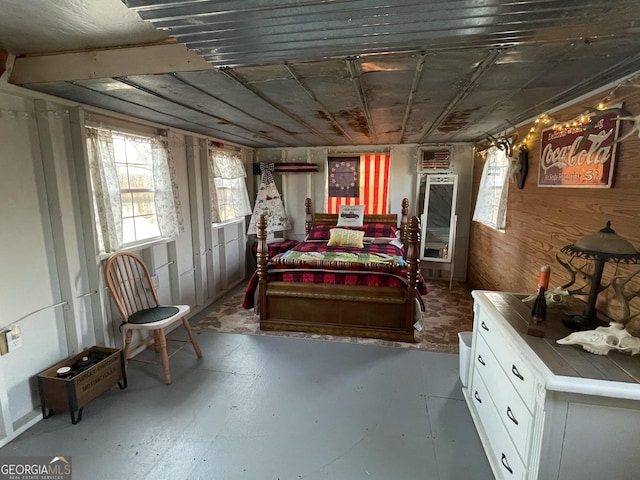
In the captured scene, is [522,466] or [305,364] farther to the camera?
[305,364]

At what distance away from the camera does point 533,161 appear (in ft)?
9.21

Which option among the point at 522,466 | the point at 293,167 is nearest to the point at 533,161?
the point at 522,466

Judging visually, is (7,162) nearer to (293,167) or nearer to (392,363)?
(392,363)

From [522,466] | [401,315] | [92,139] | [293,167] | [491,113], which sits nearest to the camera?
[522,466]

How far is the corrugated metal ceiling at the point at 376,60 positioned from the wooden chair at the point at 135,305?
128 centimetres

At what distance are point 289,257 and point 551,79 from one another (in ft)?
8.68

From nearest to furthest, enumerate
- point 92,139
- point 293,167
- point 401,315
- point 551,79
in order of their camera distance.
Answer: point 551,79 < point 92,139 < point 401,315 < point 293,167

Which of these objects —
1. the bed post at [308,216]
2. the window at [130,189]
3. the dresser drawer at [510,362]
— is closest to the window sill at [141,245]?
the window at [130,189]

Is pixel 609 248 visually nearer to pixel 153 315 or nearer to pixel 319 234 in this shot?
pixel 153 315

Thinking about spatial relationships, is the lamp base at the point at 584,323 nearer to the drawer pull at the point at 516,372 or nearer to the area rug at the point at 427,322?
the drawer pull at the point at 516,372

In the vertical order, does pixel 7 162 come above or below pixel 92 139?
below

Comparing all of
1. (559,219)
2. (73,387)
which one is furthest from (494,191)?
(73,387)

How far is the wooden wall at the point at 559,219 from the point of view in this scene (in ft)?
5.57

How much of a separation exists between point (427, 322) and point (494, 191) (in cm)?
175
